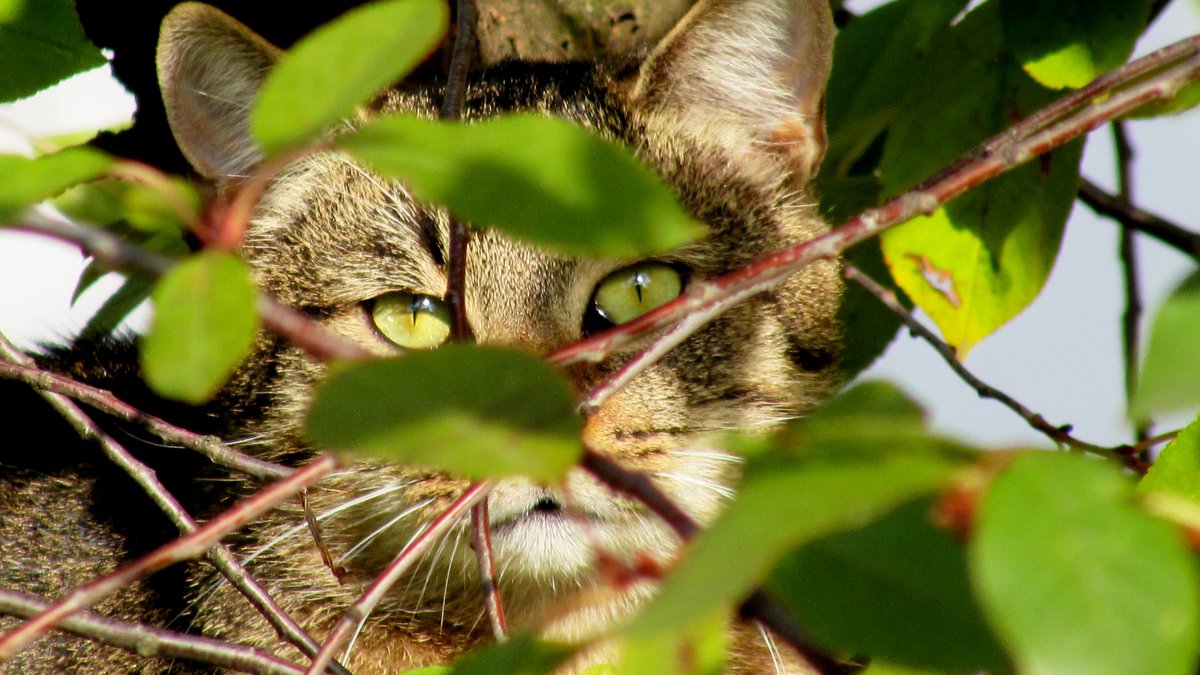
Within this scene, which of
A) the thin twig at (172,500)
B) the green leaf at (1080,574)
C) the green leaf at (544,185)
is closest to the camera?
the green leaf at (1080,574)

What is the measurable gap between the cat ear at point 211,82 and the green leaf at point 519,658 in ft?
4.32

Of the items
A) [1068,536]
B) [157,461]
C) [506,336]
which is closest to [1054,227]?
[506,336]

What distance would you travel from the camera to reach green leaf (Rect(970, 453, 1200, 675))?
0.42m

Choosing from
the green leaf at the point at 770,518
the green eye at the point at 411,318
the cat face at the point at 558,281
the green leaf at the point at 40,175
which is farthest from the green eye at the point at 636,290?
the green leaf at the point at 770,518

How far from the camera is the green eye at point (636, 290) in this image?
6.25ft

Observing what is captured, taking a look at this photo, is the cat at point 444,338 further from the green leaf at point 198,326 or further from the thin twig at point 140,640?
the green leaf at point 198,326

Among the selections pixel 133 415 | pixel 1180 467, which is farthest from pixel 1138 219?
pixel 133 415

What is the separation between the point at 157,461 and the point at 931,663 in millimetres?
1714

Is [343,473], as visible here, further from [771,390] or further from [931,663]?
[931,663]

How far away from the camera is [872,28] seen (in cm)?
186

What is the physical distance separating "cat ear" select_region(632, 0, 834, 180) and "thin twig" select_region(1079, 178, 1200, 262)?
592 mm

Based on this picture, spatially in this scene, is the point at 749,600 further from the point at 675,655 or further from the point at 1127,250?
the point at 1127,250

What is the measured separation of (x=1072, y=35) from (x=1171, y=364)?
1.10 meters

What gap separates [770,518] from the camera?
1.43 ft
